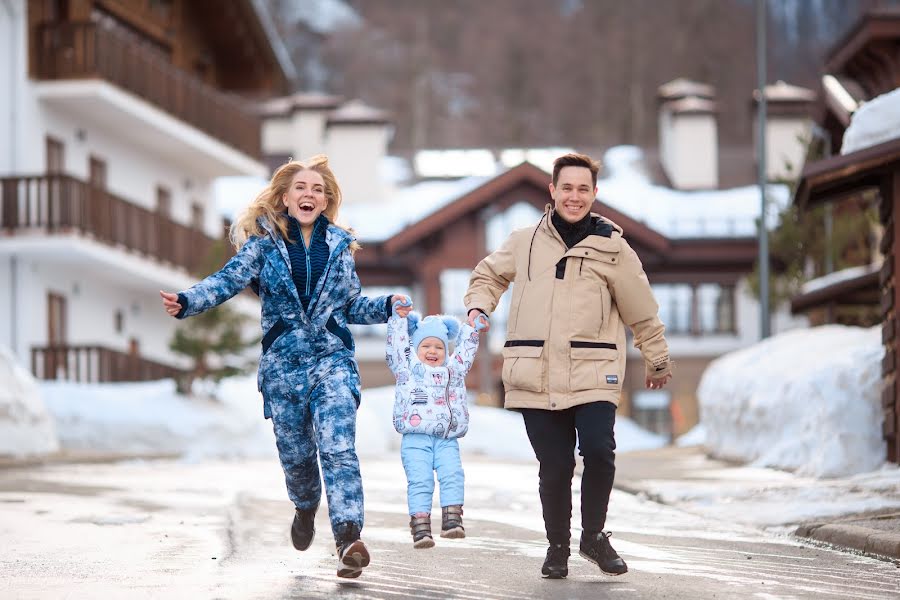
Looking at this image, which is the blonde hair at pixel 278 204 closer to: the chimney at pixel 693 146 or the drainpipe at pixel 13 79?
the drainpipe at pixel 13 79

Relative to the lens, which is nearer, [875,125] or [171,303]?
[171,303]

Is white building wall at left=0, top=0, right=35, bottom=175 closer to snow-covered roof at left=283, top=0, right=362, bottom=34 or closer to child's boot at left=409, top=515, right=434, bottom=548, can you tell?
child's boot at left=409, top=515, right=434, bottom=548

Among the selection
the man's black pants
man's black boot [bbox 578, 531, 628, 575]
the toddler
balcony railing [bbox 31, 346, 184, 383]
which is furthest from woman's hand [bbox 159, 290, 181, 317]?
balcony railing [bbox 31, 346, 184, 383]

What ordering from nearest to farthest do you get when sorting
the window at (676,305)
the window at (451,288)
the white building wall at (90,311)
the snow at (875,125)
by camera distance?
the snow at (875,125) < the white building wall at (90,311) < the window at (451,288) < the window at (676,305)

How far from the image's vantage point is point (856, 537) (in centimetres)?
→ 930

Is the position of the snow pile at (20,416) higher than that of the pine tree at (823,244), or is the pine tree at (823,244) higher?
the pine tree at (823,244)

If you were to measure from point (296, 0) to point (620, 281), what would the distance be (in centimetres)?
6958

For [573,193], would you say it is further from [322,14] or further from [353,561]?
[322,14]

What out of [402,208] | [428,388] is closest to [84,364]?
[402,208]

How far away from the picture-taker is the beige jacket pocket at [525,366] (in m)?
7.63

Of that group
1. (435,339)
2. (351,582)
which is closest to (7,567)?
(351,582)

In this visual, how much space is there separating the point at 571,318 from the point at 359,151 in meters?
37.5

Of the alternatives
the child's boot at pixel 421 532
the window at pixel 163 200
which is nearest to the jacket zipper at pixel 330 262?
the child's boot at pixel 421 532

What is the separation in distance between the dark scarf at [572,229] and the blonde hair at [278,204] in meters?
0.95
